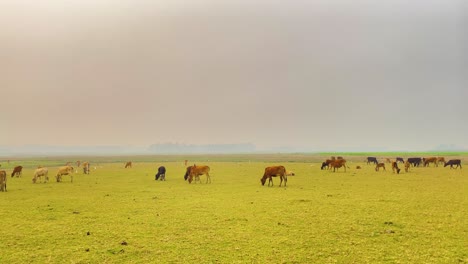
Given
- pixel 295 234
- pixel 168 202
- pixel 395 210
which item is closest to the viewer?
pixel 295 234

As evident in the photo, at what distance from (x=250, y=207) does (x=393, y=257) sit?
29.0 ft

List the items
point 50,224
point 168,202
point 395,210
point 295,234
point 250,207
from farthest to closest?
point 168,202 < point 250,207 < point 395,210 < point 50,224 < point 295,234

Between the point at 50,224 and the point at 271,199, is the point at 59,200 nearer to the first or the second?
the point at 50,224

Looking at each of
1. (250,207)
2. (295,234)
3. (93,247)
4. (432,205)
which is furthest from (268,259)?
(432,205)

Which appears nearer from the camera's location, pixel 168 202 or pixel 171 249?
pixel 171 249

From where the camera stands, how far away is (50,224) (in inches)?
547

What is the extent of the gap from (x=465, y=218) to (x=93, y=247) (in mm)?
16310

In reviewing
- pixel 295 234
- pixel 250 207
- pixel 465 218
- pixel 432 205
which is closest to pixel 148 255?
pixel 295 234

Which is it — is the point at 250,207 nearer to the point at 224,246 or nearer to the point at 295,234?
the point at 295,234

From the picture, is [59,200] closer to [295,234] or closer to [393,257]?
[295,234]

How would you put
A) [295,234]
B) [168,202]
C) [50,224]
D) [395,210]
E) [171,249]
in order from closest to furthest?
[171,249]
[295,234]
[50,224]
[395,210]
[168,202]

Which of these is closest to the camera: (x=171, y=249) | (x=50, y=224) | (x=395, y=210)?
(x=171, y=249)

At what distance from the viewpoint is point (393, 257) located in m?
9.38

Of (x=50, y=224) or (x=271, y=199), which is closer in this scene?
(x=50, y=224)
